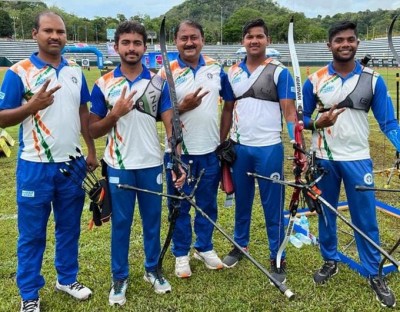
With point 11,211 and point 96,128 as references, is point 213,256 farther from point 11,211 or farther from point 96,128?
point 11,211

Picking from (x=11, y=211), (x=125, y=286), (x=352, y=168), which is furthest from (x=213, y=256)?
(x=11, y=211)

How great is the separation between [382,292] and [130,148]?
7.30 feet

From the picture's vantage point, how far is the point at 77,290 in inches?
137

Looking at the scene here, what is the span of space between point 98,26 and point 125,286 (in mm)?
101489

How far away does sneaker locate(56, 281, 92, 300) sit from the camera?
3.45 meters

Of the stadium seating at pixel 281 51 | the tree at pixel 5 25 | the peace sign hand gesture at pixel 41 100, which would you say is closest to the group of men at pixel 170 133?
the peace sign hand gesture at pixel 41 100

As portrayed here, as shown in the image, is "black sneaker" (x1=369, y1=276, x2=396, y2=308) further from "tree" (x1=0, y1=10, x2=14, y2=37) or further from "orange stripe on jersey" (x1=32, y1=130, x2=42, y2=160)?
"tree" (x1=0, y1=10, x2=14, y2=37)

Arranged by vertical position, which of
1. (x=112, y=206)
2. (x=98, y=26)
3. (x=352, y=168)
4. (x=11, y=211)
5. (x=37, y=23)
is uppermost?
(x=98, y=26)

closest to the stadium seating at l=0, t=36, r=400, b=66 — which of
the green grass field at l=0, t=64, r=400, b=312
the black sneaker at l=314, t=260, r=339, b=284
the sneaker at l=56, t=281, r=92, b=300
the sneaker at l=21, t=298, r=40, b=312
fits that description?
the green grass field at l=0, t=64, r=400, b=312

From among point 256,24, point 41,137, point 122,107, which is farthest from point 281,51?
point 41,137

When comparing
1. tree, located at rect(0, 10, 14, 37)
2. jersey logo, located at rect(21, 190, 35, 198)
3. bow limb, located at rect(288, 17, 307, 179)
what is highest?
tree, located at rect(0, 10, 14, 37)

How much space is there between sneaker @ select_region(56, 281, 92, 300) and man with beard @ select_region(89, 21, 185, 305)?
201mm

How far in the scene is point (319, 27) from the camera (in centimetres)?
7969

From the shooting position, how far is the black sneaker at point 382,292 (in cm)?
328
